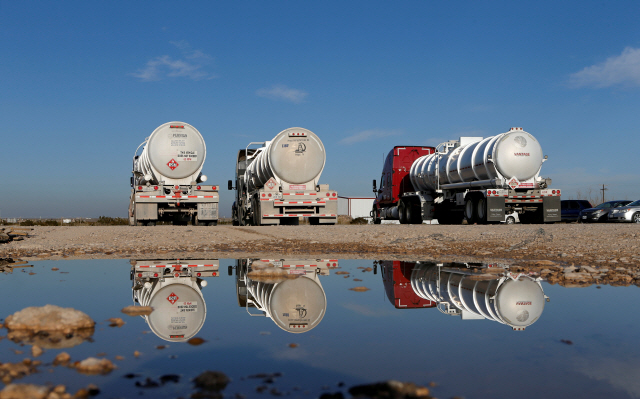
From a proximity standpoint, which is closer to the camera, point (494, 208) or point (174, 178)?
point (494, 208)

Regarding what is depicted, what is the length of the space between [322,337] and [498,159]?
14531 millimetres

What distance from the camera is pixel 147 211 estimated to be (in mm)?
16422

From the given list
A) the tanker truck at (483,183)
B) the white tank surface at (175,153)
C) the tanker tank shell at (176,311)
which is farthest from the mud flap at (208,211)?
the tanker tank shell at (176,311)

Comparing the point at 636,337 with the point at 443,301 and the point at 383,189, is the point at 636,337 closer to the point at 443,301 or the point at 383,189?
the point at 443,301

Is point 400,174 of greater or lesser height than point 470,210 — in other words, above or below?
above

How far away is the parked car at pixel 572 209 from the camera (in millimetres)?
27047

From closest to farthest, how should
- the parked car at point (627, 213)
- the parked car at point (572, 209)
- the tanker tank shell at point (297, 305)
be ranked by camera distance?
the tanker tank shell at point (297, 305)
the parked car at point (627, 213)
the parked car at point (572, 209)

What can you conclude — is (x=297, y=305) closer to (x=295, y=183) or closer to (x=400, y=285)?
Result: (x=400, y=285)

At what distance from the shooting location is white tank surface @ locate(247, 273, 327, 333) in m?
3.70

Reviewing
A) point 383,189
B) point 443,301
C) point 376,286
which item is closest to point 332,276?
point 376,286

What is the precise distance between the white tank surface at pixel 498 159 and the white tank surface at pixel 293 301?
12.6 meters

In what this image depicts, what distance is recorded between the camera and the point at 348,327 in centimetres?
355

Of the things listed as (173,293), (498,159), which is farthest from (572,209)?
(173,293)

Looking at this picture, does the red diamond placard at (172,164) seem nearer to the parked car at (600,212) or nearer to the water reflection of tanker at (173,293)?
the water reflection of tanker at (173,293)
